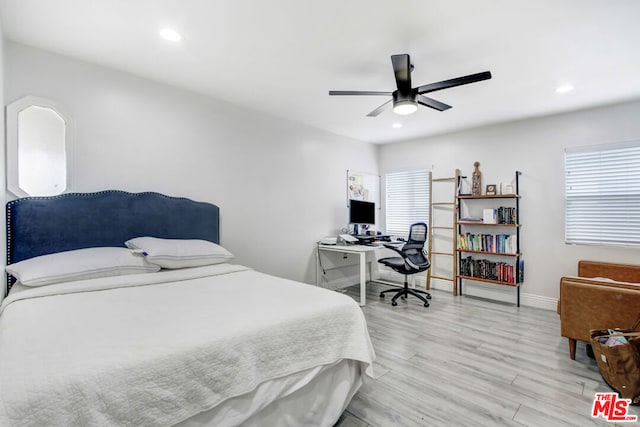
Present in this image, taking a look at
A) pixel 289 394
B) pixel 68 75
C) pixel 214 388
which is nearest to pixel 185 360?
pixel 214 388

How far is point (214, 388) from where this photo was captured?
120cm

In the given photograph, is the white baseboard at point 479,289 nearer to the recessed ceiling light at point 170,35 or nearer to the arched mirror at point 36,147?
the arched mirror at point 36,147

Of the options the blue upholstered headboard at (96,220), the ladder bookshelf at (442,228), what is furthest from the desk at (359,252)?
the blue upholstered headboard at (96,220)

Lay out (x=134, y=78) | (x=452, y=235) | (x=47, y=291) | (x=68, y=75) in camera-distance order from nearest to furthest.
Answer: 1. (x=47, y=291)
2. (x=68, y=75)
3. (x=134, y=78)
4. (x=452, y=235)

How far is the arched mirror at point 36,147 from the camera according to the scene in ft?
7.61

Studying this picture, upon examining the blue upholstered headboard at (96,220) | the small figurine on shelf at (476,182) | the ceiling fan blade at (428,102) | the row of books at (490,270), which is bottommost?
the row of books at (490,270)

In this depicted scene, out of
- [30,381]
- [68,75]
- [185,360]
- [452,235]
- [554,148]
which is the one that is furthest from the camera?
[452,235]

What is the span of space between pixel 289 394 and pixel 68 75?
9.79 ft

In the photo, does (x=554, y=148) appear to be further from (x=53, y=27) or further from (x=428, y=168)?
(x=53, y=27)

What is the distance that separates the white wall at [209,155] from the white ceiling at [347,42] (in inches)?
7.3

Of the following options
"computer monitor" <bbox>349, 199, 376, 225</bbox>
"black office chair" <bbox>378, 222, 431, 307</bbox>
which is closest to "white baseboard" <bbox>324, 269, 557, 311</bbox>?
"black office chair" <bbox>378, 222, 431, 307</bbox>

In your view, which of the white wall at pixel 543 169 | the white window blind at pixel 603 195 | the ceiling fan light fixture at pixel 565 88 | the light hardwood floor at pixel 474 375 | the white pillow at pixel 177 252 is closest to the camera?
the light hardwood floor at pixel 474 375

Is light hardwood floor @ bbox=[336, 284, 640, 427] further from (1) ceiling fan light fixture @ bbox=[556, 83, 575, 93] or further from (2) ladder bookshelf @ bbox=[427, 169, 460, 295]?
(1) ceiling fan light fixture @ bbox=[556, 83, 575, 93]

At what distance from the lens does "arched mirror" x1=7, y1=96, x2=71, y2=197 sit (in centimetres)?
232
